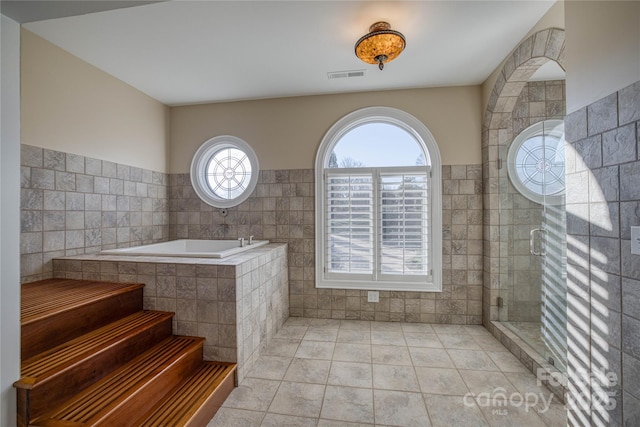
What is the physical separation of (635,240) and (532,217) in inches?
61.5

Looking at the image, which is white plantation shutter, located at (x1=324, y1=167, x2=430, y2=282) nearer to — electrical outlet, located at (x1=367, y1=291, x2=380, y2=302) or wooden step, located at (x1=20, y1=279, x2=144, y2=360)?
electrical outlet, located at (x1=367, y1=291, x2=380, y2=302)

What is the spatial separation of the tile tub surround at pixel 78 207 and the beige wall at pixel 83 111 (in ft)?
0.39

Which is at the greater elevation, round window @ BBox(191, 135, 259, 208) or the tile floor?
round window @ BBox(191, 135, 259, 208)

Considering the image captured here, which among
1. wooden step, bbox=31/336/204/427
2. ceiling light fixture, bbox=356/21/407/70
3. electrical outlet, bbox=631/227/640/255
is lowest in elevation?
wooden step, bbox=31/336/204/427

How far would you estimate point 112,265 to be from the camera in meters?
2.08

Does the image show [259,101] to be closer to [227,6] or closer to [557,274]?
[227,6]

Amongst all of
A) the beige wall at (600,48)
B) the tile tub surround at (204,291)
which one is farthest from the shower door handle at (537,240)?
the tile tub surround at (204,291)

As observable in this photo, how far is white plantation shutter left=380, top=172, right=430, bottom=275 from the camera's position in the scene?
2861 millimetres

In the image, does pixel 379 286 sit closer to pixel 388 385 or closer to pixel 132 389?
pixel 388 385

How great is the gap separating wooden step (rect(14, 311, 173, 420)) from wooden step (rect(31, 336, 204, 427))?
0.14 ft

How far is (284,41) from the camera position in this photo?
2.12 metres

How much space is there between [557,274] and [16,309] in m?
3.16

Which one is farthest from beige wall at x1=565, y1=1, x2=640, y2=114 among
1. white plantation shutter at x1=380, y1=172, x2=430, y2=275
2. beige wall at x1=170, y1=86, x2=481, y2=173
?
white plantation shutter at x1=380, y1=172, x2=430, y2=275

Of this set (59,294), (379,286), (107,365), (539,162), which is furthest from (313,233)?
(539,162)
